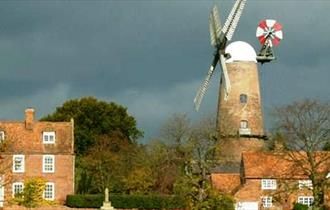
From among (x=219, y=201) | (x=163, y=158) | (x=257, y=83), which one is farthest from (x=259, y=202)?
(x=219, y=201)

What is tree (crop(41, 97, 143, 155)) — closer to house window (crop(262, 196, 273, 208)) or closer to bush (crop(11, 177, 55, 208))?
house window (crop(262, 196, 273, 208))

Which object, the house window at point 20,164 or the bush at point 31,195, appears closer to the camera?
the bush at point 31,195

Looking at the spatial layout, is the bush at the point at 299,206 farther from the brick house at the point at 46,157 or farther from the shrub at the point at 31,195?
the shrub at the point at 31,195

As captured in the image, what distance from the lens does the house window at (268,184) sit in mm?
66938

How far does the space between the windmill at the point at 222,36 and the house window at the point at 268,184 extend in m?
11.1

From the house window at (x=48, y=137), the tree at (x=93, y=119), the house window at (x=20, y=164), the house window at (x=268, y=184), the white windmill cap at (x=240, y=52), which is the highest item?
the white windmill cap at (x=240, y=52)

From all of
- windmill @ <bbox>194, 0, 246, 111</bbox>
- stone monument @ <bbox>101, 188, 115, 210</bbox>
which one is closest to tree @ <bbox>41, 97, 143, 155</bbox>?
windmill @ <bbox>194, 0, 246, 111</bbox>

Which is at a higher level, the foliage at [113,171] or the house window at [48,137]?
the house window at [48,137]

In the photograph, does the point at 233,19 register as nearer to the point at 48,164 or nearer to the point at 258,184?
the point at 258,184

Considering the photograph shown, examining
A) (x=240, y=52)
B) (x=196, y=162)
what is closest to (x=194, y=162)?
(x=196, y=162)

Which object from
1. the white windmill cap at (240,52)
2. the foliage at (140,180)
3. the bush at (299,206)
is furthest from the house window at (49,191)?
the white windmill cap at (240,52)

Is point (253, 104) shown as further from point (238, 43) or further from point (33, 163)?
point (33, 163)

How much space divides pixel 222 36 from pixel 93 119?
18.2 meters

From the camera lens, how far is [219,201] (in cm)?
4812
